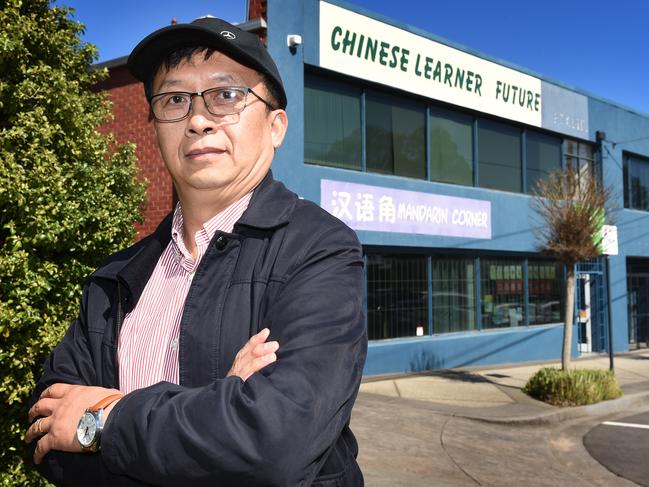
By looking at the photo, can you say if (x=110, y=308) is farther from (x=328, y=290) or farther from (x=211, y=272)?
(x=328, y=290)

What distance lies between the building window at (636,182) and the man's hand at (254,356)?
20741 mm

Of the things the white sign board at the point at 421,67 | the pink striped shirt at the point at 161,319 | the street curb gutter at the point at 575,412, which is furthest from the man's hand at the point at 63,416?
the white sign board at the point at 421,67

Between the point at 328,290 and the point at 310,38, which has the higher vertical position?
the point at 310,38

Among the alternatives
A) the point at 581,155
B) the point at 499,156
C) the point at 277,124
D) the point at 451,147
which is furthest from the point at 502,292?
the point at 277,124

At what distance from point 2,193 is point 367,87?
31.6ft

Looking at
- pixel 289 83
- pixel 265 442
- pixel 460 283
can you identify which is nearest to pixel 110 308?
pixel 265 442

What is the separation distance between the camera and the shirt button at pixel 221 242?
1.85m

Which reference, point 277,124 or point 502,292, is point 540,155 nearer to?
point 502,292

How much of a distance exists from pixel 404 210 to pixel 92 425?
12.2 m

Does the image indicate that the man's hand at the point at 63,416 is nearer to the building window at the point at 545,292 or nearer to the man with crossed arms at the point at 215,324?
the man with crossed arms at the point at 215,324

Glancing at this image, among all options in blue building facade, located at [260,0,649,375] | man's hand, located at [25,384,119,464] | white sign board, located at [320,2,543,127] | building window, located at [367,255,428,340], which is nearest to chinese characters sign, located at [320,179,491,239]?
blue building facade, located at [260,0,649,375]

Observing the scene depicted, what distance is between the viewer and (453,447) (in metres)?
7.76

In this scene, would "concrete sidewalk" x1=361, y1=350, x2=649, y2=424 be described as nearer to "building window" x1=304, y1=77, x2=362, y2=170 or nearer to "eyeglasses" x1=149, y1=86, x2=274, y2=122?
"building window" x1=304, y1=77, x2=362, y2=170

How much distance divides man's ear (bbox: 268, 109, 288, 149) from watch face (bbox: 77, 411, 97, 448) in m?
0.99
